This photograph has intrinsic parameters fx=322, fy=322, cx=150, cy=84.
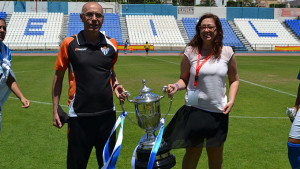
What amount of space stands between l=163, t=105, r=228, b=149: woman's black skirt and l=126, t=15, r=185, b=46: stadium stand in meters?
39.2

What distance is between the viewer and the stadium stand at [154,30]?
4294 centimetres

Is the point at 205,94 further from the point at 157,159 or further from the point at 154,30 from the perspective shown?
the point at 154,30

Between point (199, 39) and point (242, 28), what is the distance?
4786cm

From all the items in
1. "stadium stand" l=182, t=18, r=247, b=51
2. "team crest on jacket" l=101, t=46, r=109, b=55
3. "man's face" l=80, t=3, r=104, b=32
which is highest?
"man's face" l=80, t=3, r=104, b=32

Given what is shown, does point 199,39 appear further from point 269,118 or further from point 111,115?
point 269,118

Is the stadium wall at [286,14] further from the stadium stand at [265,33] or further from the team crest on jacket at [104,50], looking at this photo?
the team crest on jacket at [104,50]

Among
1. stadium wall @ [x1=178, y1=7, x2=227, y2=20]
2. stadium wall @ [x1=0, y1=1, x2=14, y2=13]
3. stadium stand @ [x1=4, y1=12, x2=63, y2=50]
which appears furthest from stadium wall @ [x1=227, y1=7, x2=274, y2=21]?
stadium wall @ [x1=0, y1=1, x2=14, y2=13]

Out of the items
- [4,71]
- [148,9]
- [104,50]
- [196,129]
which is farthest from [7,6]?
[196,129]

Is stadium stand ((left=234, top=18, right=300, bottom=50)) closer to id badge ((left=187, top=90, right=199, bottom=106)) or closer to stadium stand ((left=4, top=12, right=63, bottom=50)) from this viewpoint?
stadium stand ((left=4, top=12, right=63, bottom=50))

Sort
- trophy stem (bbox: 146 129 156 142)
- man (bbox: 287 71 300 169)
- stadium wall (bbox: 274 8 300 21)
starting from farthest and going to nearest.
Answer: stadium wall (bbox: 274 8 300 21) → man (bbox: 287 71 300 169) → trophy stem (bbox: 146 129 156 142)

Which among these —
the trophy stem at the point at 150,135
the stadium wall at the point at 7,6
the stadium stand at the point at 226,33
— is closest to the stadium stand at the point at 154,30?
the stadium stand at the point at 226,33

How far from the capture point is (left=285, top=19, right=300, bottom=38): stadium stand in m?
48.9

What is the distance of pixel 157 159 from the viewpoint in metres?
2.46

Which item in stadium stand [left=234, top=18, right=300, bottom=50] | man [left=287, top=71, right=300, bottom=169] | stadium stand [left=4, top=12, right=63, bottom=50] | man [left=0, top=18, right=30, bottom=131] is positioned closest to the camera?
man [left=287, top=71, right=300, bottom=169]
